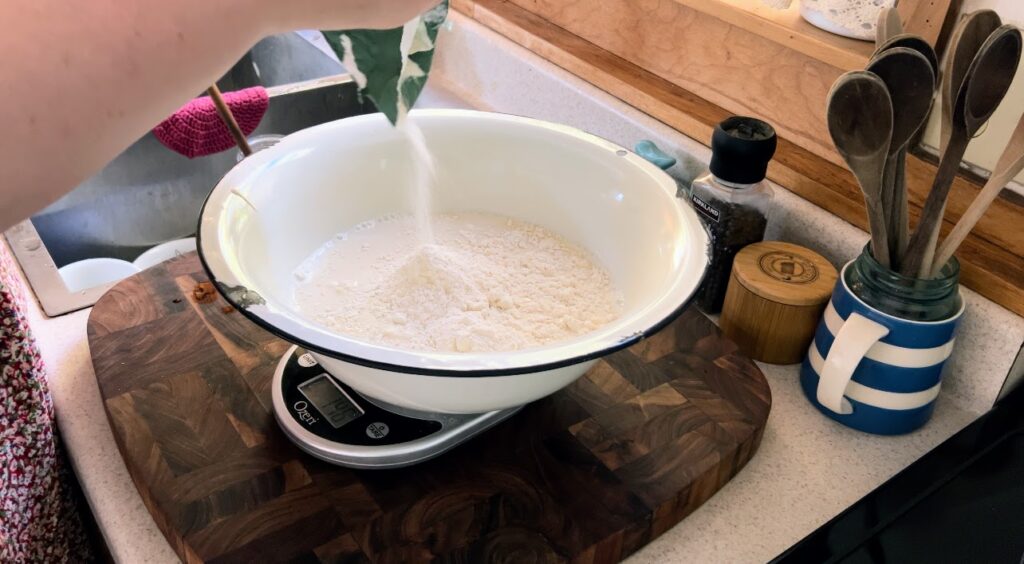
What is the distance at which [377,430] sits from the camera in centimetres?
67

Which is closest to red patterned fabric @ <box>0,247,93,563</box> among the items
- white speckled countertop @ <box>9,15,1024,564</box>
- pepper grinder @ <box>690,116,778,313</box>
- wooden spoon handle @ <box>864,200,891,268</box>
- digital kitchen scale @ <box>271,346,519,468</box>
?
white speckled countertop @ <box>9,15,1024,564</box>

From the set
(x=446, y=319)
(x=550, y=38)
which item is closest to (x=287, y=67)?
(x=550, y=38)

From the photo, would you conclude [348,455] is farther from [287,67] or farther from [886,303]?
[287,67]

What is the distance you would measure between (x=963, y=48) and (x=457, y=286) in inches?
17.2

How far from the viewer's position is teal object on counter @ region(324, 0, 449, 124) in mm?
625

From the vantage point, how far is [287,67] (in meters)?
1.50

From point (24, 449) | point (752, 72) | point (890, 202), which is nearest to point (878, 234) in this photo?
point (890, 202)

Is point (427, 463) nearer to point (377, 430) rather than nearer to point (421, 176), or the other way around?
point (377, 430)

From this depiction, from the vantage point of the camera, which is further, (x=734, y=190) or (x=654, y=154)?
(x=654, y=154)

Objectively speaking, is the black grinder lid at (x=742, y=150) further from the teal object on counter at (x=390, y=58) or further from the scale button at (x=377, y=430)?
the scale button at (x=377, y=430)

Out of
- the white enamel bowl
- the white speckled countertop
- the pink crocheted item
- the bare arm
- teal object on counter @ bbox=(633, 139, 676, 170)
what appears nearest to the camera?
the bare arm

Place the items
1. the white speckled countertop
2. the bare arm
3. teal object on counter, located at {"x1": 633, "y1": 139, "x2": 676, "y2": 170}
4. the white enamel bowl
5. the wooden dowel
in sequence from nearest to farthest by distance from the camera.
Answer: the bare arm → the white enamel bowl → the white speckled countertop → the wooden dowel → teal object on counter, located at {"x1": 633, "y1": 139, "x2": 676, "y2": 170}

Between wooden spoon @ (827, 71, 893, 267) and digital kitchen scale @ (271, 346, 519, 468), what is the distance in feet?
1.10

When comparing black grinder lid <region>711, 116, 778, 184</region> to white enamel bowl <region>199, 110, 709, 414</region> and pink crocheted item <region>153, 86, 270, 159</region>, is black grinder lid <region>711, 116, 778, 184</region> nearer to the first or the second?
white enamel bowl <region>199, 110, 709, 414</region>
